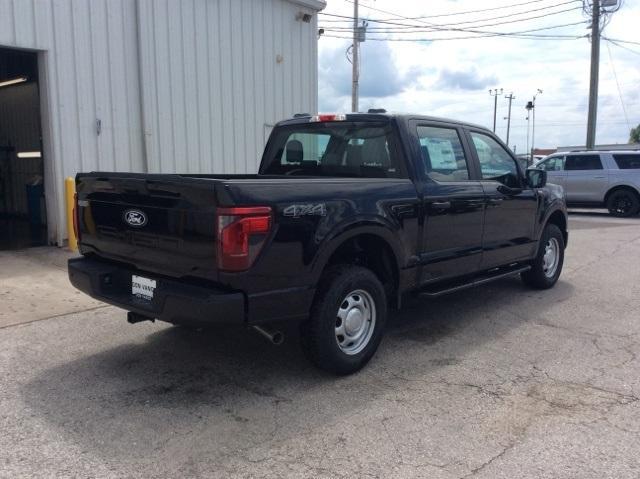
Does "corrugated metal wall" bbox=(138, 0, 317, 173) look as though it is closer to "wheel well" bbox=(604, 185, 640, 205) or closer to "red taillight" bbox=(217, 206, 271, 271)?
"red taillight" bbox=(217, 206, 271, 271)

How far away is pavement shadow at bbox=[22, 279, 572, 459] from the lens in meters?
3.44

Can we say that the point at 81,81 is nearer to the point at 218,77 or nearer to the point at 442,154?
the point at 218,77

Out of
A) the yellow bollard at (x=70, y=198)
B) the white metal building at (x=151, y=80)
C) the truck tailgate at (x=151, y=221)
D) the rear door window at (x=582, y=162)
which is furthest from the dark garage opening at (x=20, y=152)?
the rear door window at (x=582, y=162)

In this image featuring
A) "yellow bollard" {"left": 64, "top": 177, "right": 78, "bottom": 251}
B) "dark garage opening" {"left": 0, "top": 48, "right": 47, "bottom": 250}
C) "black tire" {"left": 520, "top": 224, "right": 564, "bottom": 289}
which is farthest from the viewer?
"dark garage opening" {"left": 0, "top": 48, "right": 47, "bottom": 250}

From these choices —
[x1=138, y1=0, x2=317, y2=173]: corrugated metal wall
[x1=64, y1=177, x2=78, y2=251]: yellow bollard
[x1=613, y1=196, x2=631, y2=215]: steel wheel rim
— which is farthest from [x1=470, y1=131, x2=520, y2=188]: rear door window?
[x1=613, y1=196, x2=631, y2=215]: steel wheel rim

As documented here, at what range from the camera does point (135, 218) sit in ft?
12.8

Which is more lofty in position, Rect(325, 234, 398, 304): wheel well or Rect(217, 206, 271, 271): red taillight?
Rect(217, 206, 271, 271): red taillight

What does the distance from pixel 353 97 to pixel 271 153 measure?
68.8 feet

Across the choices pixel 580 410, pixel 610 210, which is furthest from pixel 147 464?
pixel 610 210

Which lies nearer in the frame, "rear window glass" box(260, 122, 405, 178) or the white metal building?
"rear window glass" box(260, 122, 405, 178)

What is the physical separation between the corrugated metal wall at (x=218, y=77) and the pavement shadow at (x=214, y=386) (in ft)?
18.6

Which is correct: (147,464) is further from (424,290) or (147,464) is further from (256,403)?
(424,290)

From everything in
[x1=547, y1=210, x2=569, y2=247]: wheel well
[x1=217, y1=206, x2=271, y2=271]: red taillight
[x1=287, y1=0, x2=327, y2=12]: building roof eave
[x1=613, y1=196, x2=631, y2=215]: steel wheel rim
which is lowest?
[x1=613, y1=196, x2=631, y2=215]: steel wheel rim

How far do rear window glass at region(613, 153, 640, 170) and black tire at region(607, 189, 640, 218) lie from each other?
0.65m
